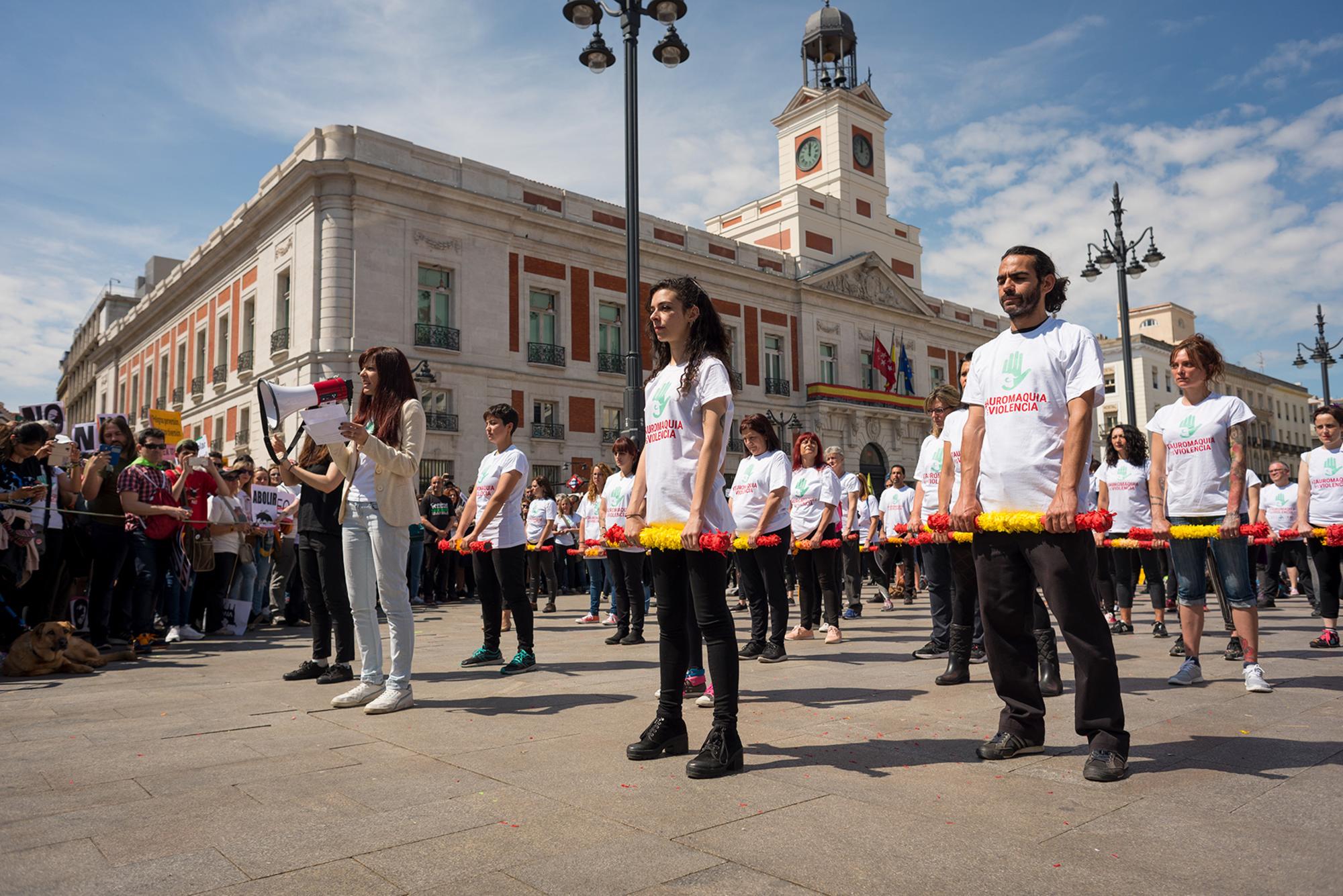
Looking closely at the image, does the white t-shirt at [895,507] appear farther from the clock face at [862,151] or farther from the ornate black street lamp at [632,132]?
the clock face at [862,151]

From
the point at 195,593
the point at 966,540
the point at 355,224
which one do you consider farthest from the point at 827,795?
the point at 355,224

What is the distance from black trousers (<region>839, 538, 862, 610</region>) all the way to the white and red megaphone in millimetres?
7732

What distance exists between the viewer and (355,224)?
27078 mm

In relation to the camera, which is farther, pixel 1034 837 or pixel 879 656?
pixel 879 656

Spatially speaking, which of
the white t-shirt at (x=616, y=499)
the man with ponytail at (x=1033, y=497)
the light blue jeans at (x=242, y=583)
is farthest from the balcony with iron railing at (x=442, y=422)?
the man with ponytail at (x=1033, y=497)

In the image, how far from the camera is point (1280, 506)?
11703 mm

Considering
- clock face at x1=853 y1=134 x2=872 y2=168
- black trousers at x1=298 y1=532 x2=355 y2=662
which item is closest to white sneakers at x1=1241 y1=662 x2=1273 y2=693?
black trousers at x1=298 y1=532 x2=355 y2=662

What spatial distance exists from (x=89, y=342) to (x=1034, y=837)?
67.0 metres

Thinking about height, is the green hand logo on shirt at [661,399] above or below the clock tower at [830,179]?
below

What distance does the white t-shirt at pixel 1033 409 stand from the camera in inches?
152

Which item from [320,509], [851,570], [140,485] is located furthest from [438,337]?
[320,509]

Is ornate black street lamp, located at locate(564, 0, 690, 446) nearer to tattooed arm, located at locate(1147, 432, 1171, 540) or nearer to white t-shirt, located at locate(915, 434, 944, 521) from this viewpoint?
white t-shirt, located at locate(915, 434, 944, 521)

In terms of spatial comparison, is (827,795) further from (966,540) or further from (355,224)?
(355,224)

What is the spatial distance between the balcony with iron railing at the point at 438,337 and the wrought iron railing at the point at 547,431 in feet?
12.3
